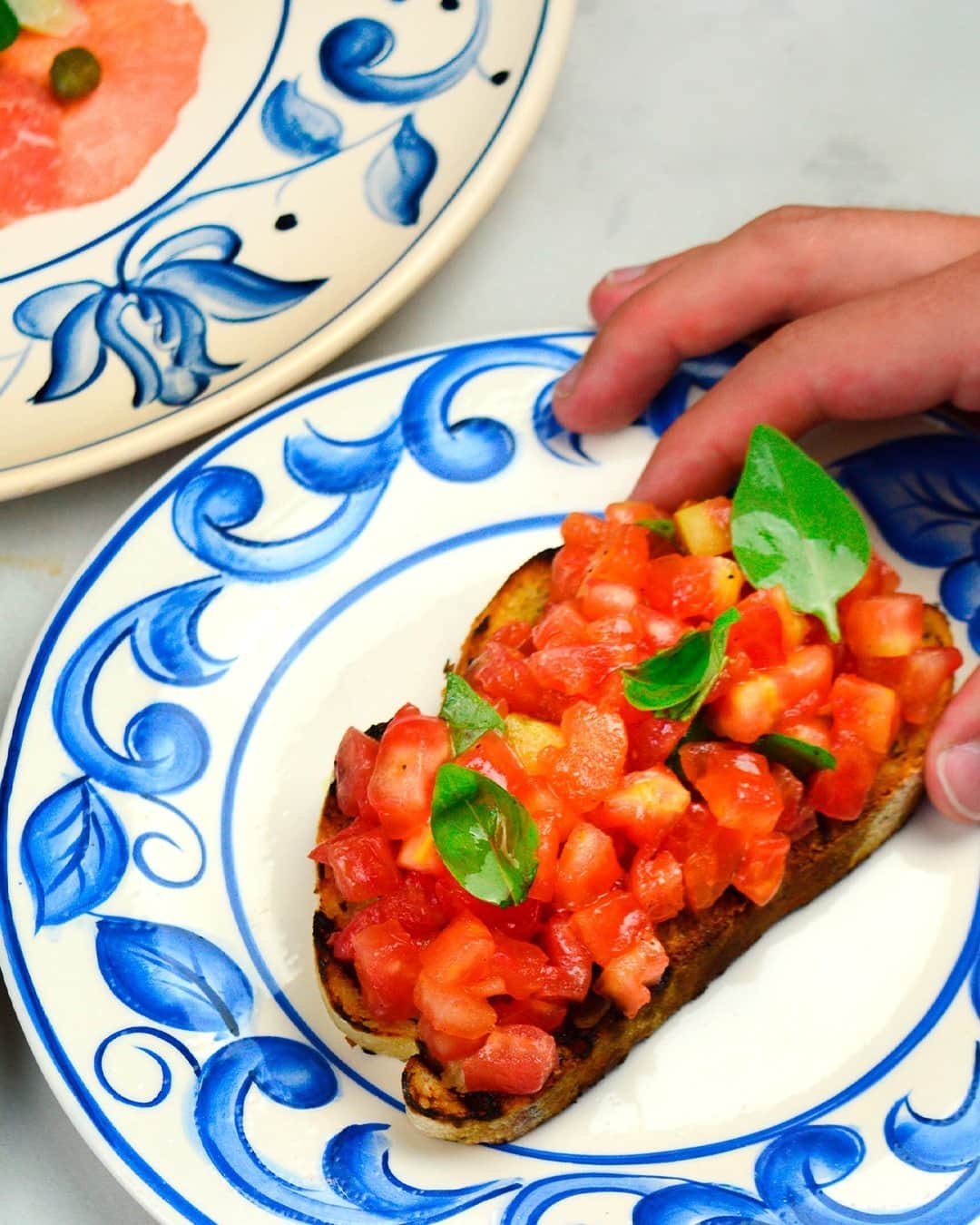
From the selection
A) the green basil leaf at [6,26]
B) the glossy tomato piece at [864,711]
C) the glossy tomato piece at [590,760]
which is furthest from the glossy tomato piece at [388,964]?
the green basil leaf at [6,26]

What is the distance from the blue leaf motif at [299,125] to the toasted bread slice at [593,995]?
3.32ft

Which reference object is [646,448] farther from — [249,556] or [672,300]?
[249,556]

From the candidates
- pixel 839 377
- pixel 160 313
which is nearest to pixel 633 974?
pixel 839 377

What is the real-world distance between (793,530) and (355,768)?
2.36ft

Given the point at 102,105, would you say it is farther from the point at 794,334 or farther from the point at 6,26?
the point at 794,334

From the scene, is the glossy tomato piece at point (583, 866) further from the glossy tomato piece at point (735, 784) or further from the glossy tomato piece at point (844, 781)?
the glossy tomato piece at point (844, 781)

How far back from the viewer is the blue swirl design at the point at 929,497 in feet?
8.05

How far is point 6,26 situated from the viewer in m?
2.94

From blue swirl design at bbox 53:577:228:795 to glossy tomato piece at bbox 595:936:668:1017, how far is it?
2.44 ft

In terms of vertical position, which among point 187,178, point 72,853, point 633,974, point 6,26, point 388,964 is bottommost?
point 633,974

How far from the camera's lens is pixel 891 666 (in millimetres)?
2146

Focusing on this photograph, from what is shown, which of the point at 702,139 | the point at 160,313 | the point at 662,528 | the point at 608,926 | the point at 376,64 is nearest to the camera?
the point at 608,926

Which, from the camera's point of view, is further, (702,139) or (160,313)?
(702,139)

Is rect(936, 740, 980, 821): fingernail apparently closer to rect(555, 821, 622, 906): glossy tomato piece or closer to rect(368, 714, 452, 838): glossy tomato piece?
rect(555, 821, 622, 906): glossy tomato piece
